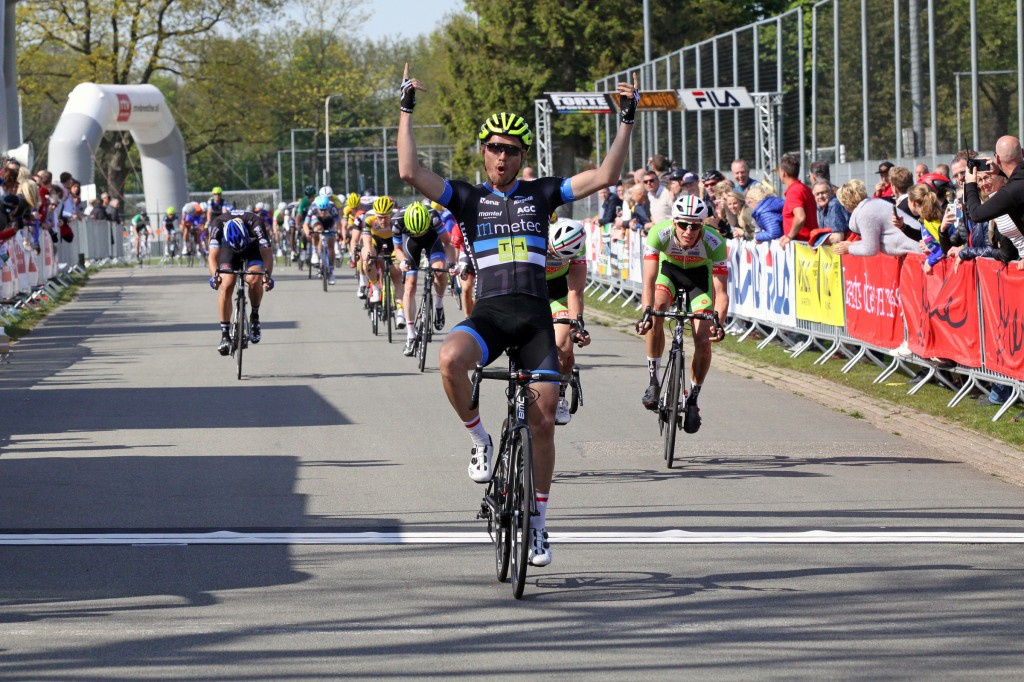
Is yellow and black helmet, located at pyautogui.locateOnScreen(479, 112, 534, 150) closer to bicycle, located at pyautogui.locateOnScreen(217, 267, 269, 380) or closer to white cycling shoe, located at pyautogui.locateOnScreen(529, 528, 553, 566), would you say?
white cycling shoe, located at pyautogui.locateOnScreen(529, 528, 553, 566)

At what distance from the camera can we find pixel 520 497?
23.6ft

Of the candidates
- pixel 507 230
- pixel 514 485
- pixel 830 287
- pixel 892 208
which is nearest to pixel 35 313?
pixel 830 287

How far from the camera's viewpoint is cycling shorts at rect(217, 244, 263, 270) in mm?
17688

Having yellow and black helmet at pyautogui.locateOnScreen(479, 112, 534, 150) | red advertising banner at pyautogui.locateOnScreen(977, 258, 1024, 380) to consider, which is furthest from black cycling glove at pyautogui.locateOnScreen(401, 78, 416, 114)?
red advertising banner at pyautogui.locateOnScreen(977, 258, 1024, 380)

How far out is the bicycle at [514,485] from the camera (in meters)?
7.05

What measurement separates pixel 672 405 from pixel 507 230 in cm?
351

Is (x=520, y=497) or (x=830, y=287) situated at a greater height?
(x=830, y=287)

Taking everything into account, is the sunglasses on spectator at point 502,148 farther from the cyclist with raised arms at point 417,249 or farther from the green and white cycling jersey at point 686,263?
the cyclist with raised arms at point 417,249

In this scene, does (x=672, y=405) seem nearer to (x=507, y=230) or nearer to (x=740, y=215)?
(x=507, y=230)

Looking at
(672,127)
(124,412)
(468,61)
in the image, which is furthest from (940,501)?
(468,61)

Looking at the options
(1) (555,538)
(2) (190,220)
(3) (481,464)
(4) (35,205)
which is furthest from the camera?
(2) (190,220)

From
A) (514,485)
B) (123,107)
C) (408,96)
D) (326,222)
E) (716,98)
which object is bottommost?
(514,485)

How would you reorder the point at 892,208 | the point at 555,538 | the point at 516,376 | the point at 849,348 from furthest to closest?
the point at 849,348 < the point at 892,208 < the point at 555,538 < the point at 516,376

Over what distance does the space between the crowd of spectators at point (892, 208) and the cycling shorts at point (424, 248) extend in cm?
272
